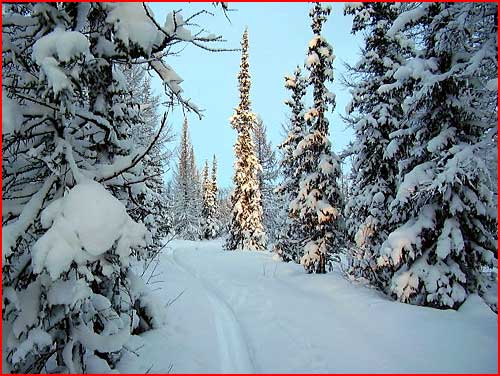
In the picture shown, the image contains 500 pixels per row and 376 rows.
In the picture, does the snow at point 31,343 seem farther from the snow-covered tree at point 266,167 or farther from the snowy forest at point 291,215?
the snow-covered tree at point 266,167

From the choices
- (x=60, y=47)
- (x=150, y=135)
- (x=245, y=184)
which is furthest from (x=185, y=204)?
(x=60, y=47)

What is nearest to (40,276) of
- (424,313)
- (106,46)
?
(106,46)

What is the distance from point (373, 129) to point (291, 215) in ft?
17.7

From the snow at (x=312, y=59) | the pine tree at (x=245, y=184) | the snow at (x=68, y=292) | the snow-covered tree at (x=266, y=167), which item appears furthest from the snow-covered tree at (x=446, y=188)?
the snow-covered tree at (x=266, y=167)

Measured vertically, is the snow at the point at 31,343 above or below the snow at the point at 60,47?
below

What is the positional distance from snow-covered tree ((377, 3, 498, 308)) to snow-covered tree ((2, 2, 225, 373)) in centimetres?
660

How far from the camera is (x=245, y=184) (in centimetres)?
3023

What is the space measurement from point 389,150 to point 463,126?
1.93 metres

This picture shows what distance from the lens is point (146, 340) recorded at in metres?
6.61

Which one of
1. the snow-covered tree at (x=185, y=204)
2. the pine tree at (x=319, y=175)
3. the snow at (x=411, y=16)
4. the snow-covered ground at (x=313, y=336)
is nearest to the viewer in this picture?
the snow-covered ground at (x=313, y=336)

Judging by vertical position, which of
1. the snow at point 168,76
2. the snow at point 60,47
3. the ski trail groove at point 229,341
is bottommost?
the ski trail groove at point 229,341

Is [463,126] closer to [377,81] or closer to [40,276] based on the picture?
[377,81]

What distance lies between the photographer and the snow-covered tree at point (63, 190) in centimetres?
355

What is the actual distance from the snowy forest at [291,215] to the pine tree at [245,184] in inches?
443
